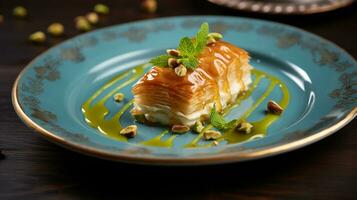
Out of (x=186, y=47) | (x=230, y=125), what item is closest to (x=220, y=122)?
(x=230, y=125)

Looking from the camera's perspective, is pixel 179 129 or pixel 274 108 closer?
pixel 179 129

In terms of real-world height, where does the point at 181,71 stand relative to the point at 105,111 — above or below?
above

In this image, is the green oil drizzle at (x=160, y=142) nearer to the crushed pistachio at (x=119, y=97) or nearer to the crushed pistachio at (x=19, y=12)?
the crushed pistachio at (x=119, y=97)

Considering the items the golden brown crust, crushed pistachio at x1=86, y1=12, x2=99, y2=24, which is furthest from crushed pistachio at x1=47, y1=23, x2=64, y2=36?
the golden brown crust

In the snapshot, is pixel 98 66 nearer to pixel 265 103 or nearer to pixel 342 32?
pixel 265 103

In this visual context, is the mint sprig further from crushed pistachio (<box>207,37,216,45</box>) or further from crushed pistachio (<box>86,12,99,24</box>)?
crushed pistachio (<box>86,12,99,24</box>)

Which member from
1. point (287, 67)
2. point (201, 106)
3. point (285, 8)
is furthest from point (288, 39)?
point (201, 106)

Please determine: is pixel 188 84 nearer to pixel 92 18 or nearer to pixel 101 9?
pixel 92 18
